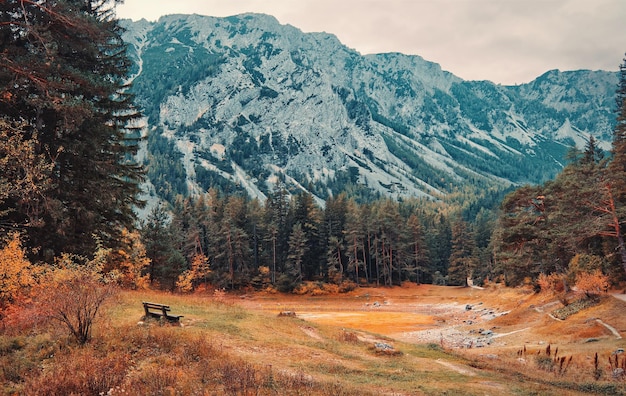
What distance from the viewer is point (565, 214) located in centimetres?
3300

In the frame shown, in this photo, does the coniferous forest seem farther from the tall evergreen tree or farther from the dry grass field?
the dry grass field

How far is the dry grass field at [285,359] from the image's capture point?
10.1 m

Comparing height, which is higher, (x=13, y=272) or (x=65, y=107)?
(x=65, y=107)

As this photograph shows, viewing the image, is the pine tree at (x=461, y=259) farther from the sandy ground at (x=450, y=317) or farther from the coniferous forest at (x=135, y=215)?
the sandy ground at (x=450, y=317)

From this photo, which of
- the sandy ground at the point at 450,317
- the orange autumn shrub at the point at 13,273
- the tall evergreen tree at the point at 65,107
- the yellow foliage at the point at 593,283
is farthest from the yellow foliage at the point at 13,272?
the yellow foliage at the point at 593,283

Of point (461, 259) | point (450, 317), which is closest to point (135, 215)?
point (450, 317)

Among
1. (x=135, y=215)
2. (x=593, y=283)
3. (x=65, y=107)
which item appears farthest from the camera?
(x=593, y=283)

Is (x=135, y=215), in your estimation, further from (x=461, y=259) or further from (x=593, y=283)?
(x=461, y=259)

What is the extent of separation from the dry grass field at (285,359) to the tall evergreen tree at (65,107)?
4.88 meters

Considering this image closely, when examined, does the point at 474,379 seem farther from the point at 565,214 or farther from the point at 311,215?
the point at 311,215

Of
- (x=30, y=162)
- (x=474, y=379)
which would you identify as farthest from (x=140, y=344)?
(x=474, y=379)

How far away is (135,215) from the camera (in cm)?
2498

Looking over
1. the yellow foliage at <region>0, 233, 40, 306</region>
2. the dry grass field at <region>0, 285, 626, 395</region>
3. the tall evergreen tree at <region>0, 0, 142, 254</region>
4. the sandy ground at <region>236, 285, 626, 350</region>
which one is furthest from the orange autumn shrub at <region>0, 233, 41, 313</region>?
the sandy ground at <region>236, 285, 626, 350</region>

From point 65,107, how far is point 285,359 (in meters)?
13.4
